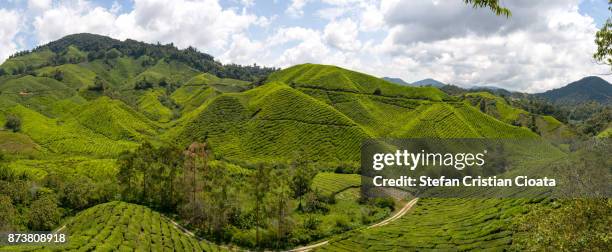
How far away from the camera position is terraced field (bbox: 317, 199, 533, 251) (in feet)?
168

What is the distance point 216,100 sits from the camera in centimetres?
16375

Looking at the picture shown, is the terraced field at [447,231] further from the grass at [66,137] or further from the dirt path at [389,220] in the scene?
the grass at [66,137]

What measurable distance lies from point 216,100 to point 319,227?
10211 cm

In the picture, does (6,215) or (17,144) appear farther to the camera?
(17,144)

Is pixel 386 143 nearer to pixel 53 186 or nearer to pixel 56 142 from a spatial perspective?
pixel 53 186

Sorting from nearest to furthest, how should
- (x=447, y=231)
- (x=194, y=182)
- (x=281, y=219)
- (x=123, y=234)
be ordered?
(x=123, y=234) → (x=447, y=231) → (x=281, y=219) → (x=194, y=182)

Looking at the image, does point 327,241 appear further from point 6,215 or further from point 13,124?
point 13,124

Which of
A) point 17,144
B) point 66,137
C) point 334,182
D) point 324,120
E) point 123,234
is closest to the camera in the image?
point 123,234

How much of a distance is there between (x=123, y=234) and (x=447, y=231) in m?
45.3

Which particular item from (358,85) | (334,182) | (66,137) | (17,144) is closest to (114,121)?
(66,137)

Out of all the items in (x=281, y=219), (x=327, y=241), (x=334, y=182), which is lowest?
(x=327, y=241)

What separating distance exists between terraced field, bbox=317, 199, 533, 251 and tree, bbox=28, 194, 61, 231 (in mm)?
44522

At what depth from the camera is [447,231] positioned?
61250 millimetres

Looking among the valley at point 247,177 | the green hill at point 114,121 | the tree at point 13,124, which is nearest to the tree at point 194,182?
the valley at point 247,177
